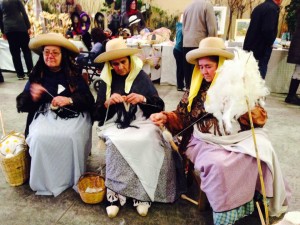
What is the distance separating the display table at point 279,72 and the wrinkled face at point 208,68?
351 cm

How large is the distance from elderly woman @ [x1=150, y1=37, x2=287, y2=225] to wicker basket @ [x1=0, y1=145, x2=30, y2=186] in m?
1.10

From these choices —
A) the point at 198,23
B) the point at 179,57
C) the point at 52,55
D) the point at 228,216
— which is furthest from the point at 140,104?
the point at 179,57

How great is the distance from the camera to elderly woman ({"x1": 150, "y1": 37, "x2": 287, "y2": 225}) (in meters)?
1.61

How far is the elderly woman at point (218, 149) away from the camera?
161 centimetres

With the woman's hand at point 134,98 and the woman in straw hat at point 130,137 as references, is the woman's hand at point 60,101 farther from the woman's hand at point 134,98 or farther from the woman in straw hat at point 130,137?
the woman's hand at point 134,98

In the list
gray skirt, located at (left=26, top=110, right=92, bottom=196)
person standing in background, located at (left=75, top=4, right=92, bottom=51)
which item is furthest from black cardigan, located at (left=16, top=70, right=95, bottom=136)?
person standing in background, located at (left=75, top=4, right=92, bottom=51)

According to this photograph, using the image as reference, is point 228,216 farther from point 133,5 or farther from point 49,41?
point 133,5

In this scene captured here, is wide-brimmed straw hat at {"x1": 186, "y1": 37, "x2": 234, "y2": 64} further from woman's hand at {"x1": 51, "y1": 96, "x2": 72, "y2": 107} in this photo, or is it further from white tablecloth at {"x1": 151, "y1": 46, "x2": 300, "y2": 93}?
white tablecloth at {"x1": 151, "y1": 46, "x2": 300, "y2": 93}

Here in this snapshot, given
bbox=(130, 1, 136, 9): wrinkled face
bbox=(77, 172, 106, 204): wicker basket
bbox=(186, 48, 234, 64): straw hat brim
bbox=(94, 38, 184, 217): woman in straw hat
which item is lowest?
bbox=(77, 172, 106, 204): wicker basket

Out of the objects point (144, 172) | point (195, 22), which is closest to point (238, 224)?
point (144, 172)

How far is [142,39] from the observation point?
5.57 metres

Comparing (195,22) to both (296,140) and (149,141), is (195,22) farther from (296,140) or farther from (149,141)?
(149,141)

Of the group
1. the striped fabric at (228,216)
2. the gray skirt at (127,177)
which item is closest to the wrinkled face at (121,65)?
the gray skirt at (127,177)

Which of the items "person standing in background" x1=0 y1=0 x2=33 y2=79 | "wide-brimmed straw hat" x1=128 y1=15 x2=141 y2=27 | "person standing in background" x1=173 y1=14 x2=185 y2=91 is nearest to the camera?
"person standing in background" x1=173 y1=14 x2=185 y2=91
